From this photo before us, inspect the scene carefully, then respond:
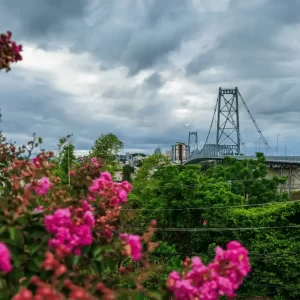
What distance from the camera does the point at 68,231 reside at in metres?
1.49

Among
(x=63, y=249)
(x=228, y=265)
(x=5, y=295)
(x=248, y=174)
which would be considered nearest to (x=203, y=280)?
(x=228, y=265)

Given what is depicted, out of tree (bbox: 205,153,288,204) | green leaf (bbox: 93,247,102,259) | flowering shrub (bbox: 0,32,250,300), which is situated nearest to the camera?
flowering shrub (bbox: 0,32,250,300)

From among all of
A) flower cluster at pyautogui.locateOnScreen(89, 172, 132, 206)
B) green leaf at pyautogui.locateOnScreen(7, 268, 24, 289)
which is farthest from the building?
green leaf at pyautogui.locateOnScreen(7, 268, 24, 289)

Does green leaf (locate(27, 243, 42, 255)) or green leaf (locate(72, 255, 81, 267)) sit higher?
green leaf (locate(27, 243, 42, 255))

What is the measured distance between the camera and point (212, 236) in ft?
54.6

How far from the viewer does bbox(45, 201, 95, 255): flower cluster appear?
1.48m

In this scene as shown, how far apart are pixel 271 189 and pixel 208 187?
589 centimetres

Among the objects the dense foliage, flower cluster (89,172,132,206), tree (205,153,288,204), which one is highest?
flower cluster (89,172,132,206)

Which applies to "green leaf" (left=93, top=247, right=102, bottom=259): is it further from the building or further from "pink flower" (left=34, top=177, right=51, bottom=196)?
the building

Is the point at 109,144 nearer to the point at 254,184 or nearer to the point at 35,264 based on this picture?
the point at 254,184

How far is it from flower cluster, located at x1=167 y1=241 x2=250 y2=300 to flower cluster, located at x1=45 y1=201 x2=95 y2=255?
0.33m

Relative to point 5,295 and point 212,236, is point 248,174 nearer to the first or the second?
point 212,236

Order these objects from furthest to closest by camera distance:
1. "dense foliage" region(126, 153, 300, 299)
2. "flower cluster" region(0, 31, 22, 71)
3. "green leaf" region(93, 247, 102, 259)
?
"dense foliage" region(126, 153, 300, 299) < "flower cluster" region(0, 31, 22, 71) < "green leaf" region(93, 247, 102, 259)

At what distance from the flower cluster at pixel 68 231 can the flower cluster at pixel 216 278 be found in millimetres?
329
